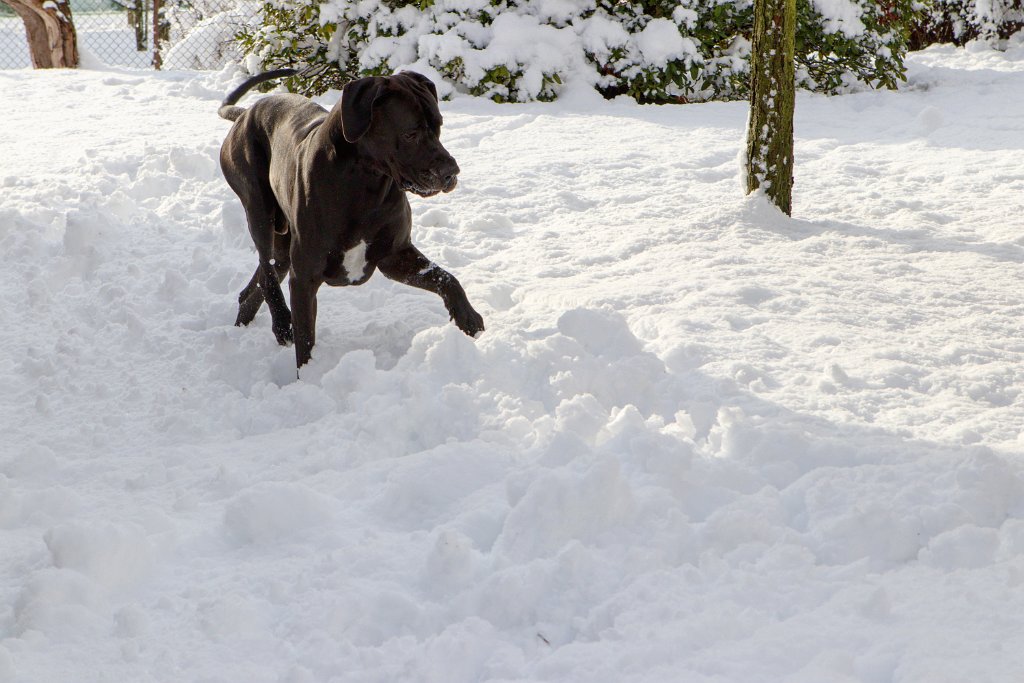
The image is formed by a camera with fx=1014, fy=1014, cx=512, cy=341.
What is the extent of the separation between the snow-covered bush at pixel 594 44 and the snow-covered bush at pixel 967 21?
96.1 inches

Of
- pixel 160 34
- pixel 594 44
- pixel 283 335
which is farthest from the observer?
pixel 160 34

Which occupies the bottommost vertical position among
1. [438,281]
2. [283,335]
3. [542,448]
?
[283,335]

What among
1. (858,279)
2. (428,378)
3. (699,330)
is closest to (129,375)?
(428,378)

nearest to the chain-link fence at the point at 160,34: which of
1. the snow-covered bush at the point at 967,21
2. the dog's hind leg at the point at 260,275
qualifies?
the dog's hind leg at the point at 260,275

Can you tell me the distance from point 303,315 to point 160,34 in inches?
750

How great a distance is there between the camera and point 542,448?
321cm

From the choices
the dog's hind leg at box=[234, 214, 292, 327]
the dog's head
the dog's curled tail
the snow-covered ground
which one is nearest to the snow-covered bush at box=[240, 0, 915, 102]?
the snow-covered ground

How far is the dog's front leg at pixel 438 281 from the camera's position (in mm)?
4285

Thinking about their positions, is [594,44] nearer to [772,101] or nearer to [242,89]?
[772,101]

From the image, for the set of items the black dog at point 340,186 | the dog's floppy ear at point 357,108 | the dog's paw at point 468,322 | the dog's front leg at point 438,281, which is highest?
the dog's floppy ear at point 357,108

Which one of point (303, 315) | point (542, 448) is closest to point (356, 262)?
point (303, 315)

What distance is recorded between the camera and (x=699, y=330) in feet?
13.3

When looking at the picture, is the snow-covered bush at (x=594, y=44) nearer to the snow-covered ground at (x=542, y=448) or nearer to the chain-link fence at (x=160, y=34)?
the chain-link fence at (x=160, y=34)

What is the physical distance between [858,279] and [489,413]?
207cm
